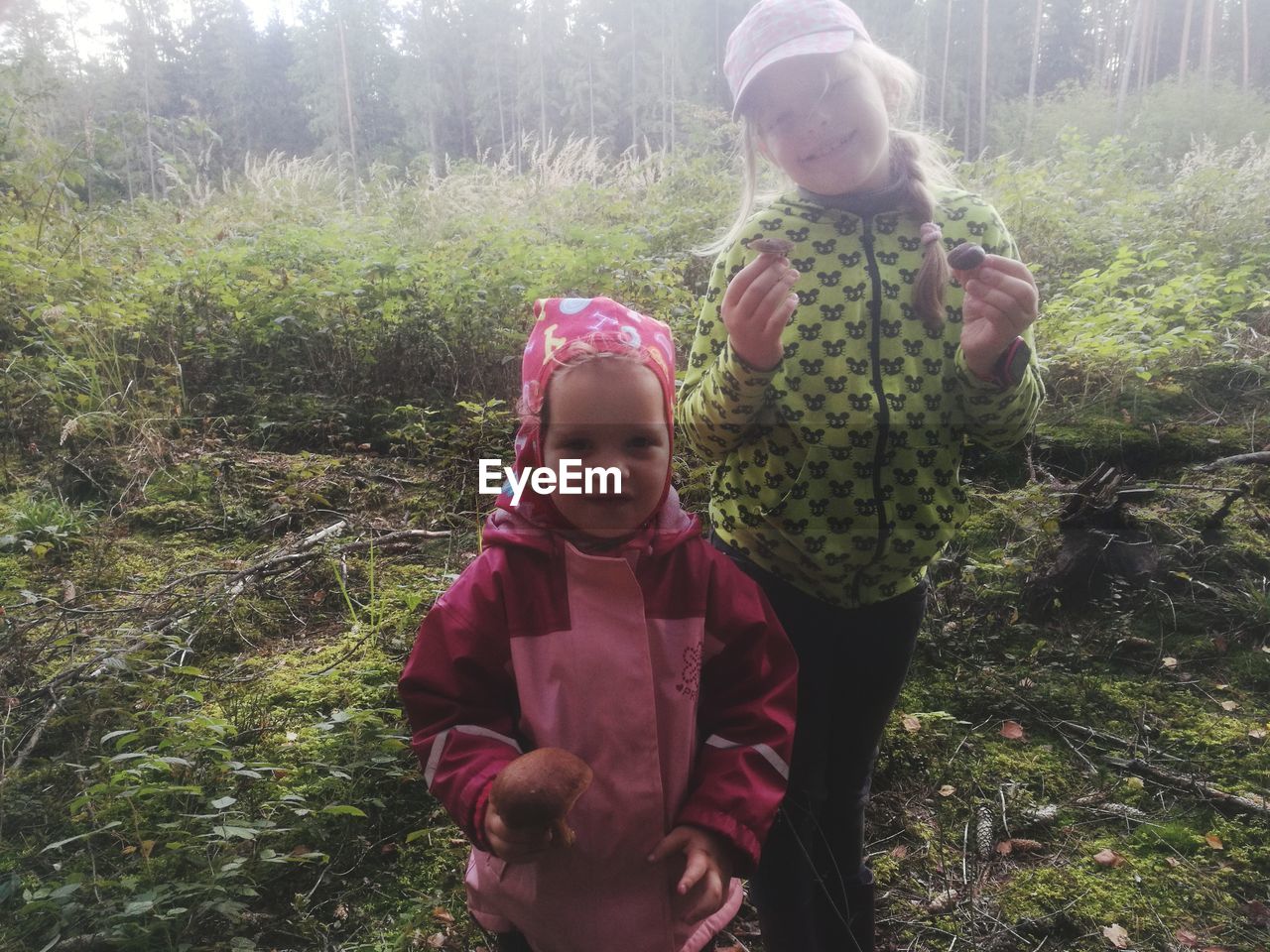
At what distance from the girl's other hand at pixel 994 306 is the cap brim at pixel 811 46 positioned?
353 millimetres

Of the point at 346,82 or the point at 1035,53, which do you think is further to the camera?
the point at 1035,53

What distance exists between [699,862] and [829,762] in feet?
1.53

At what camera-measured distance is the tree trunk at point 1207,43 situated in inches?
84.7

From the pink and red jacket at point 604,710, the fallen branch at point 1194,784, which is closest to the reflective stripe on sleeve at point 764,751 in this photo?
the pink and red jacket at point 604,710

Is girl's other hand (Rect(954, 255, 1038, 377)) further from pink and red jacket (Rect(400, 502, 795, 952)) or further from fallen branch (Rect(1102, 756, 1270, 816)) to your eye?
fallen branch (Rect(1102, 756, 1270, 816))

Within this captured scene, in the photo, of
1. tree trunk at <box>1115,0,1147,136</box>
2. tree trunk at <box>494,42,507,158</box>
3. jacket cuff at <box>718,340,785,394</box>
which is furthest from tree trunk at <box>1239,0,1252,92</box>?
jacket cuff at <box>718,340,785,394</box>

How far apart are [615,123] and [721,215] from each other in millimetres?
444

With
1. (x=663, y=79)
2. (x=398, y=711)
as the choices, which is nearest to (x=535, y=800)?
(x=398, y=711)

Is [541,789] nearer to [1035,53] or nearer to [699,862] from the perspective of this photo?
[699,862]

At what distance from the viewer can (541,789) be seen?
2.24ft

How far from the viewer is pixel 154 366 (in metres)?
2.25

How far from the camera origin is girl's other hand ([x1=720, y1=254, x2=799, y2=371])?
0.85 meters

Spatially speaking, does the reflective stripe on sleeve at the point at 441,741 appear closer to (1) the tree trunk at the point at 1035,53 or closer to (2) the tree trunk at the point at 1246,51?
(1) the tree trunk at the point at 1035,53

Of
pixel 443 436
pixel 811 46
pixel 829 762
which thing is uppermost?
pixel 811 46
